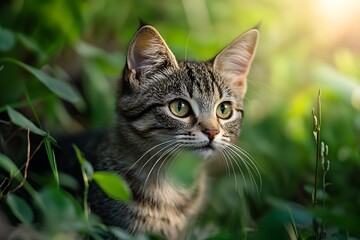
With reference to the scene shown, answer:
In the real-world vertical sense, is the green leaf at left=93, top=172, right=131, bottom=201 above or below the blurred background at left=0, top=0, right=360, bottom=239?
below

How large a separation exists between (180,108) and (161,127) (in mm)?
123

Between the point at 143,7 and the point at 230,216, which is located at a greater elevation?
the point at 143,7

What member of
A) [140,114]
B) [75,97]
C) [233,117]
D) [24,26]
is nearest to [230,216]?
[233,117]

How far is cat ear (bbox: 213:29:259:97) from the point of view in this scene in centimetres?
286

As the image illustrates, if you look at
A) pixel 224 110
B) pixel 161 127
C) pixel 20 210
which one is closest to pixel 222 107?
pixel 224 110

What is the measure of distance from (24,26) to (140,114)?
4.40ft

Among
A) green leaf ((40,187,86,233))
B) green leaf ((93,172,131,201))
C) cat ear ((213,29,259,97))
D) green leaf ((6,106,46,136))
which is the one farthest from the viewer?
cat ear ((213,29,259,97))

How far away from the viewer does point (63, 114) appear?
389 centimetres

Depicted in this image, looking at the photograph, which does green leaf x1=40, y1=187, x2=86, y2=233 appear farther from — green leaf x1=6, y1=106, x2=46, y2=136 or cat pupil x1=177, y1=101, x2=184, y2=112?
cat pupil x1=177, y1=101, x2=184, y2=112

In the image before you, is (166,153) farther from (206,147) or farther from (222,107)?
(222,107)

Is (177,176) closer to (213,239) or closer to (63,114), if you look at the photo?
(213,239)

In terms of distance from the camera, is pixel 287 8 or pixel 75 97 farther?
pixel 287 8

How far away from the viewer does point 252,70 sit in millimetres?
4430

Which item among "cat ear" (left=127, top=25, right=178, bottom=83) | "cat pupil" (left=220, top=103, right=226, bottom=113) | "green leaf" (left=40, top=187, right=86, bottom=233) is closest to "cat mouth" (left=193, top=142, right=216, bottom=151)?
"cat pupil" (left=220, top=103, right=226, bottom=113)
